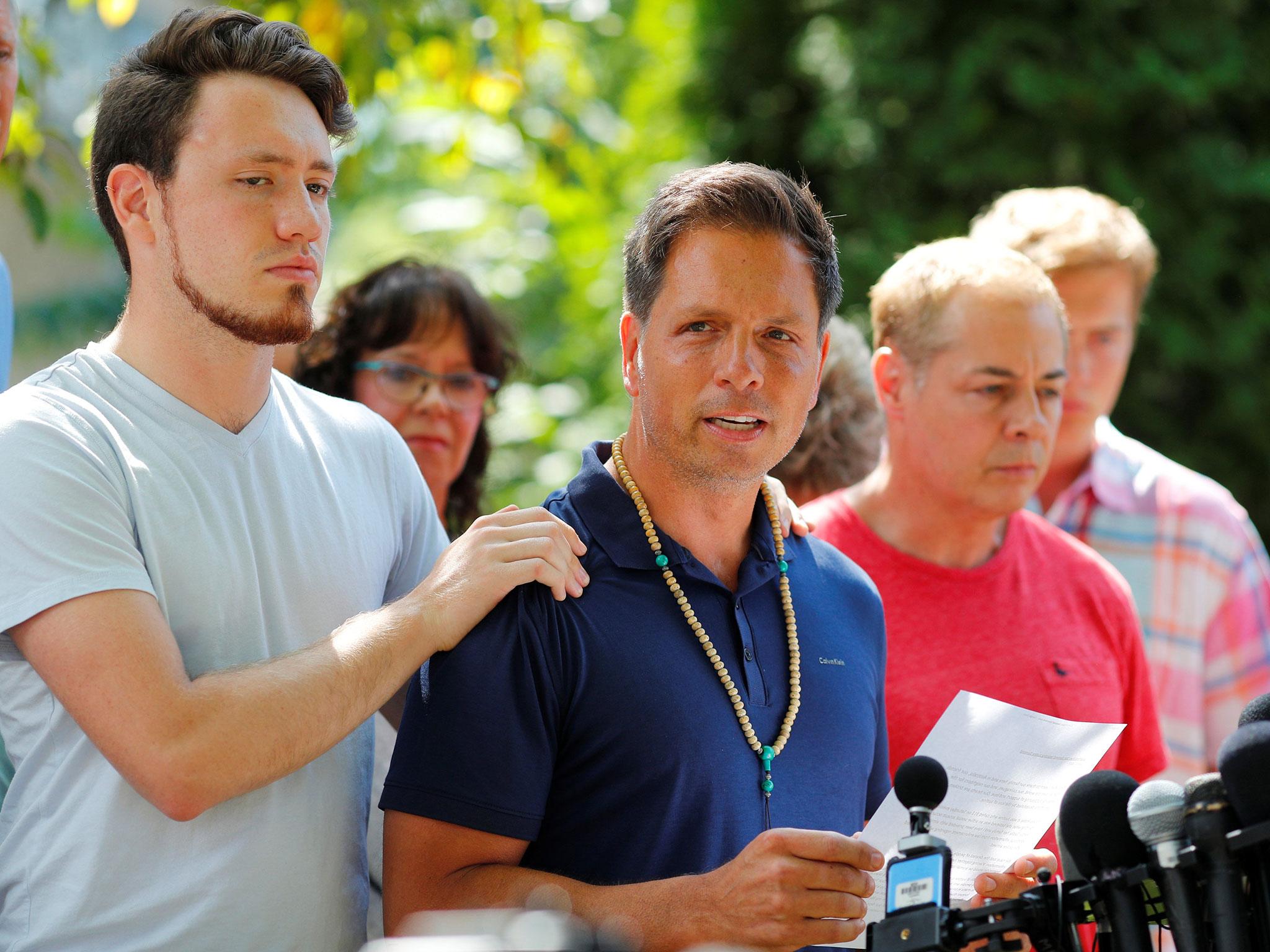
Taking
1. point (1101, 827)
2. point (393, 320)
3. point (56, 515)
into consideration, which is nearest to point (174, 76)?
point (56, 515)

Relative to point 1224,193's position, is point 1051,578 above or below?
below

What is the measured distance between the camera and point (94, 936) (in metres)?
2.14

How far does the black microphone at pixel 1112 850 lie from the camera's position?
1.89 metres

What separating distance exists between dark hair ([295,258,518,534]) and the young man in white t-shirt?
140cm

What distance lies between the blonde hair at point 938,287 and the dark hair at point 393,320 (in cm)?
121

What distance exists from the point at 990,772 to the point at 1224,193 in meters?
4.99

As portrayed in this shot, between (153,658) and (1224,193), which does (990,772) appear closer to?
(153,658)

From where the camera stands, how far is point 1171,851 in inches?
72.3

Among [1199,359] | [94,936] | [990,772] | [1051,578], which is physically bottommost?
[94,936]

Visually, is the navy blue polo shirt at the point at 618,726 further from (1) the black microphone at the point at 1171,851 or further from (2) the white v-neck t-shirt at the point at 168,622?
(1) the black microphone at the point at 1171,851

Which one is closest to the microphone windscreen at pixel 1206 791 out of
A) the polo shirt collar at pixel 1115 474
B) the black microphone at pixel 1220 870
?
the black microphone at pixel 1220 870

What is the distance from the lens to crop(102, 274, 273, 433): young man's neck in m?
2.37

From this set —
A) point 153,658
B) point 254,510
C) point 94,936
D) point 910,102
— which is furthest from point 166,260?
point 910,102

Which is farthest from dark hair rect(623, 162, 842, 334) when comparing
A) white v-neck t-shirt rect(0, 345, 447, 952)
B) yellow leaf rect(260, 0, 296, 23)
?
yellow leaf rect(260, 0, 296, 23)
